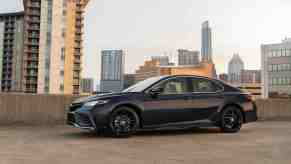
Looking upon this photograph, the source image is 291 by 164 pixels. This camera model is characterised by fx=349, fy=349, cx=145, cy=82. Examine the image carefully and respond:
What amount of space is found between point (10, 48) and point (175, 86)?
356 ft

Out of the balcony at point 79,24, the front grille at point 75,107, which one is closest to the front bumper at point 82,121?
the front grille at point 75,107

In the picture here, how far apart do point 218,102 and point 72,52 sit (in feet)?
250

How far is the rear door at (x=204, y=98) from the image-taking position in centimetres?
776

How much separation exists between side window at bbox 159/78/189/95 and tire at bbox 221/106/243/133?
1131 millimetres

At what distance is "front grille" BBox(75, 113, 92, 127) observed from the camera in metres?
6.81

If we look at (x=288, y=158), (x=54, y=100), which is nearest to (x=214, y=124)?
(x=288, y=158)

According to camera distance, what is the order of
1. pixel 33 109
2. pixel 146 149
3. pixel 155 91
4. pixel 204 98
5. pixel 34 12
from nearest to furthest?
pixel 146 149 < pixel 155 91 < pixel 204 98 < pixel 33 109 < pixel 34 12

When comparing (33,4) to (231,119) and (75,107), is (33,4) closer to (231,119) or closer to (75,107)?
(75,107)

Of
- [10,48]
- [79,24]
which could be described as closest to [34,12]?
[79,24]

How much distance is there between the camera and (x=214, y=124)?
26.1ft

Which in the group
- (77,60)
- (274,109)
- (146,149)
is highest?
(77,60)

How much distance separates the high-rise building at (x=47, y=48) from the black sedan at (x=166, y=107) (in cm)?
7266

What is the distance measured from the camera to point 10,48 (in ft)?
351

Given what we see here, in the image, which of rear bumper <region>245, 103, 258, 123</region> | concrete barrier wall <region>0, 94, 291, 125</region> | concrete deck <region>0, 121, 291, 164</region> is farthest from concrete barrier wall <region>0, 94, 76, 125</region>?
rear bumper <region>245, 103, 258, 123</region>
